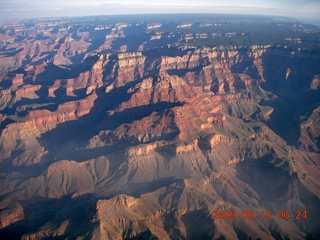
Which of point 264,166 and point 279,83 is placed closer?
point 264,166

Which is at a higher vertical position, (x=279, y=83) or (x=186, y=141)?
(x=186, y=141)

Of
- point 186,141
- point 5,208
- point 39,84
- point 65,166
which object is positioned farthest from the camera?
point 39,84

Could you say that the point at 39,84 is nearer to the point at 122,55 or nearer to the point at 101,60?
the point at 101,60

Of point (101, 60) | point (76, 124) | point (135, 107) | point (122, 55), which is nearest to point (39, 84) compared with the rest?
point (101, 60)

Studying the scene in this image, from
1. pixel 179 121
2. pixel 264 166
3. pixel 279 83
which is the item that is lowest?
pixel 279 83
